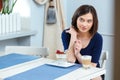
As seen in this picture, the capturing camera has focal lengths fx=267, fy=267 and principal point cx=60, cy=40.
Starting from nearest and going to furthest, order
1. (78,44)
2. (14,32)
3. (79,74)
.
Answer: (79,74)
(78,44)
(14,32)

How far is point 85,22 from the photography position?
6.73 feet

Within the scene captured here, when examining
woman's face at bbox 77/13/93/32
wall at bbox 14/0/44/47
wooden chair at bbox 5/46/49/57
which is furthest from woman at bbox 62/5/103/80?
wall at bbox 14/0/44/47

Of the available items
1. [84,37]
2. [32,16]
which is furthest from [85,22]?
[32,16]

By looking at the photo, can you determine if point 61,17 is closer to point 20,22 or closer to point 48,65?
point 20,22

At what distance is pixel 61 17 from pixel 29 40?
1.51 feet

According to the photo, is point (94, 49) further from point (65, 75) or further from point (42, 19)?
point (42, 19)

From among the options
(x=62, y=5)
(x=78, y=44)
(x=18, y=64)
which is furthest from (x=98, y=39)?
(x=62, y=5)

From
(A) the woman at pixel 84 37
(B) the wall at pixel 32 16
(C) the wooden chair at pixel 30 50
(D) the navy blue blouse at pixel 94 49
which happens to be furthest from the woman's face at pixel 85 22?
(B) the wall at pixel 32 16

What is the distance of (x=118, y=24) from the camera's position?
112 inches

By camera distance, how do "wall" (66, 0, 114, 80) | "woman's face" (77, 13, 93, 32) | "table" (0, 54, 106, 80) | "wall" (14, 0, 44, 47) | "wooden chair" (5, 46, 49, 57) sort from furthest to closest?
"wall" (66, 0, 114, 80) < "wall" (14, 0, 44, 47) < "wooden chair" (5, 46, 49, 57) < "woman's face" (77, 13, 93, 32) < "table" (0, 54, 106, 80)

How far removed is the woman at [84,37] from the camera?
6.79 feet

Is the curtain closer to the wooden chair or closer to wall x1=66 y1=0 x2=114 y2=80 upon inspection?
wall x1=66 y1=0 x2=114 y2=80

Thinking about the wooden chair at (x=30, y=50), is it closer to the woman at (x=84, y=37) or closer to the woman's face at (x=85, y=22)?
the woman at (x=84, y=37)

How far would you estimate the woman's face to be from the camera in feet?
6.73
